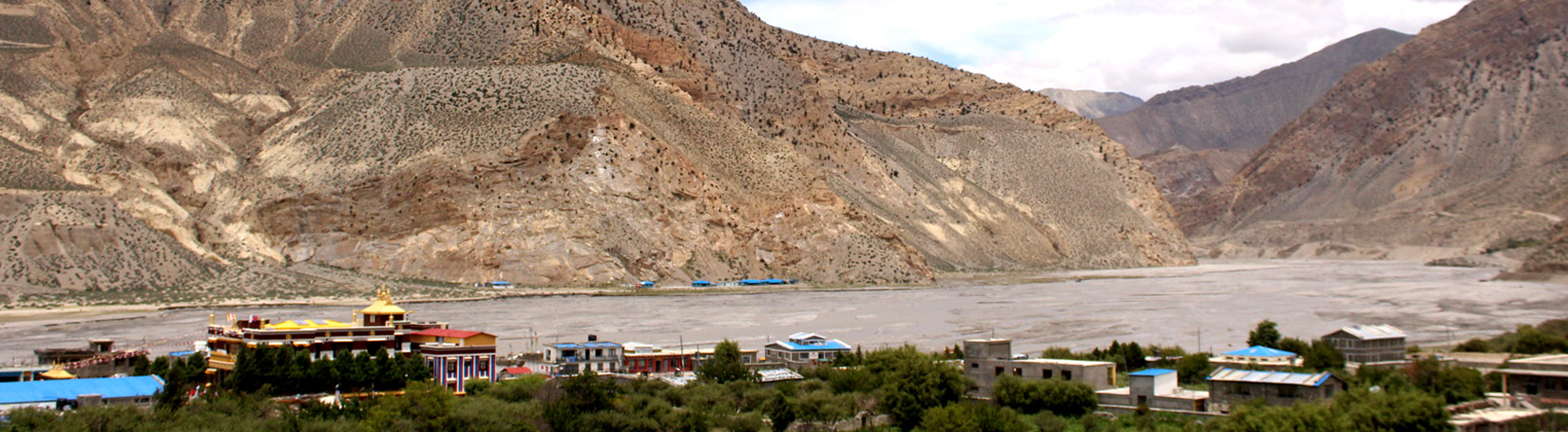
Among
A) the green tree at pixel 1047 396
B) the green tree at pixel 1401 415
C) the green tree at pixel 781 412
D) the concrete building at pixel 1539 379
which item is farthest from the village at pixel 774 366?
the green tree at pixel 781 412

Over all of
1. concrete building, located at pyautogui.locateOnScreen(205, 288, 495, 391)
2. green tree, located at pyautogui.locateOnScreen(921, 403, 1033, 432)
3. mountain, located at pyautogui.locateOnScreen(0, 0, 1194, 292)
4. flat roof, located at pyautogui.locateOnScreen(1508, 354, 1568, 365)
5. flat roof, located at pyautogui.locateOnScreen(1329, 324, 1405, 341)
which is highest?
mountain, located at pyautogui.locateOnScreen(0, 0, 1194, 292)

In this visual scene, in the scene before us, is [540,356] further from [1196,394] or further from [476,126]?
[476,126]

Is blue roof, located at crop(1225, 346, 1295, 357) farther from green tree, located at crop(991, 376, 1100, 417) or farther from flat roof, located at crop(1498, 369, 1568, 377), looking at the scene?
green tree, located at crop(991, 376, 1100, 417)

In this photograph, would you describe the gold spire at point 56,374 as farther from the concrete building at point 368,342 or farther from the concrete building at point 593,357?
the concrete building at point 593,357

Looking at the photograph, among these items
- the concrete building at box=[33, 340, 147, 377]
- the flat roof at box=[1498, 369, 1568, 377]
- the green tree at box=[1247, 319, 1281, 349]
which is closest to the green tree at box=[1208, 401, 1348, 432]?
the flat roof at box=[1498, 369, 1568, 377]

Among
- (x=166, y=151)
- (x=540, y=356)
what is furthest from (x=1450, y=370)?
(x=166, y=151)

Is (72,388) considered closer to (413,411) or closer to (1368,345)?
(413,411)

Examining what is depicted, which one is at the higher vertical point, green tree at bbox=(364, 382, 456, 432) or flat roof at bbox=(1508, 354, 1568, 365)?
flat roof at bbox=(1508, 354, 1568, 365)

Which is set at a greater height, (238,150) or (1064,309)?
(238,150)
